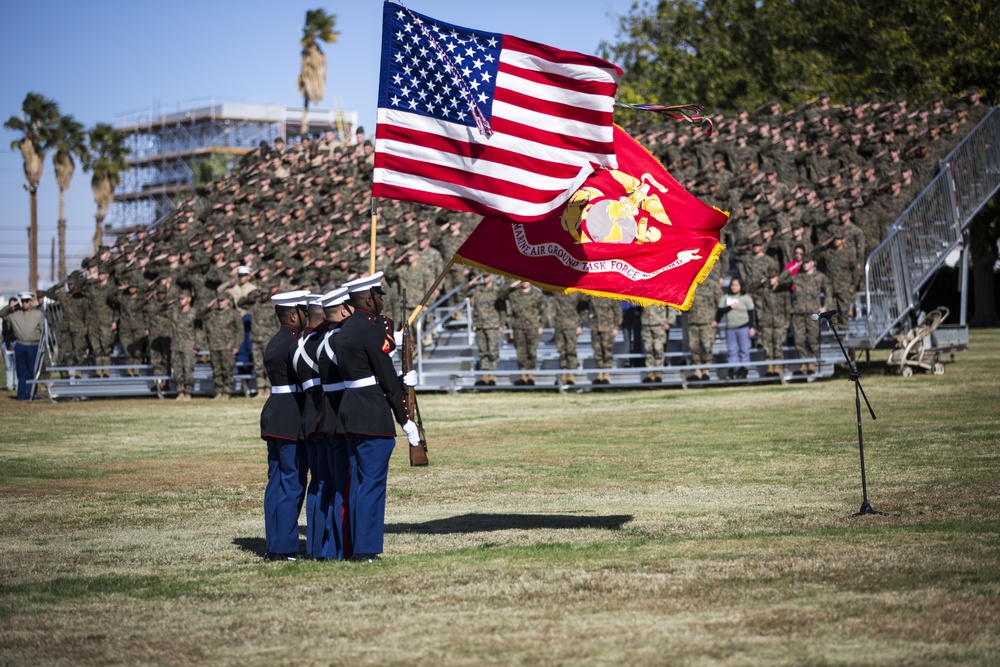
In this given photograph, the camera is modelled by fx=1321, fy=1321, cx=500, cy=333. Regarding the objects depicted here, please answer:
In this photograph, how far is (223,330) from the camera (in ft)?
80.7

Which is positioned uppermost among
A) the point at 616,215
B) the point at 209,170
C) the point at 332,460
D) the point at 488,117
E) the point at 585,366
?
the point at 209,170

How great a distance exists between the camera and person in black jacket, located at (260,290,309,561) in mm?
9359

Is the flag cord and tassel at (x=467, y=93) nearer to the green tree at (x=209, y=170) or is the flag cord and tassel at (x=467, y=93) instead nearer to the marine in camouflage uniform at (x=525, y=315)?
the marine in camouflage uniform at (x=525, y=315)

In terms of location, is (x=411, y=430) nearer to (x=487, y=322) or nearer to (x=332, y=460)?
(x=332, y=460)

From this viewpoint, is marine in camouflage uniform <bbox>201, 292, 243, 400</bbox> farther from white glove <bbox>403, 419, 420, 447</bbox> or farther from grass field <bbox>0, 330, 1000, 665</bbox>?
white glove <bbox>403, 419, 420, 447</bbox>

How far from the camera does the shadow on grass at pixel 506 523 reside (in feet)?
33.7

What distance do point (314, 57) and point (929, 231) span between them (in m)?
46.7

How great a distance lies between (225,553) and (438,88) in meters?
3.90

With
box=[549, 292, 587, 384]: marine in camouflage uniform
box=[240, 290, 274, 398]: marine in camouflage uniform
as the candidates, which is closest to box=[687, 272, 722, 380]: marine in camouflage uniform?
box=[549, 292, 587, 384]: marine in camouflage uniform

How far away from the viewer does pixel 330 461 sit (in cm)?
922

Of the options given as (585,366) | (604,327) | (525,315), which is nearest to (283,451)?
(604,327)

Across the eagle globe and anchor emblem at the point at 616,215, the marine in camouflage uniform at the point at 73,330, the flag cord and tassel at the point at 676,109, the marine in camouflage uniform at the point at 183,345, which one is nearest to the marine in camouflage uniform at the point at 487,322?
the marine in camouflage uniform at the point at 183,345

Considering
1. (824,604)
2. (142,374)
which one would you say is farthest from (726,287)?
(824,604)

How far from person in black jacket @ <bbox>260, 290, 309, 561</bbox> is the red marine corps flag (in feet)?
6.04
